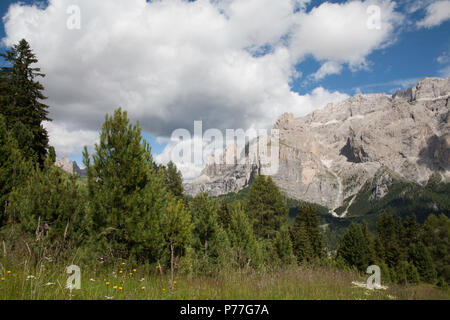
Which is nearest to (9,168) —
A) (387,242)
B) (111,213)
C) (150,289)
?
(111,213)

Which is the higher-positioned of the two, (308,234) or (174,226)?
(174,226)

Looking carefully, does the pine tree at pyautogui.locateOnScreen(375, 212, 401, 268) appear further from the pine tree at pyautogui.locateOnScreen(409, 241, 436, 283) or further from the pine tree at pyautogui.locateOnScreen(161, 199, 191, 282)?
the pine tree at pyautogui.locateOnScreen(161, 199, 191, 282)

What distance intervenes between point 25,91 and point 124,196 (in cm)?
2534

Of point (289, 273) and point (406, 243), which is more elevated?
point (289, 273)

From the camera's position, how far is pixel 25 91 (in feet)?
81.7

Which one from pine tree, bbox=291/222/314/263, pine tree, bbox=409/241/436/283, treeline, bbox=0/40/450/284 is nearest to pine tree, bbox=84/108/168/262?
treeline, bbox=0/40/450/284

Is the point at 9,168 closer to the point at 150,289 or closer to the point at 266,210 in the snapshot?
the point at 150,289

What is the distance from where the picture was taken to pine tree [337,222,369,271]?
40.8m

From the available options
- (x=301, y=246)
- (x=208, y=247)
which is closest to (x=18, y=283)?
(x=208, y=247)

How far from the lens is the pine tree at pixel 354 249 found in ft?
134

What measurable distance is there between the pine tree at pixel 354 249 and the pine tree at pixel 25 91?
44.5 meters
